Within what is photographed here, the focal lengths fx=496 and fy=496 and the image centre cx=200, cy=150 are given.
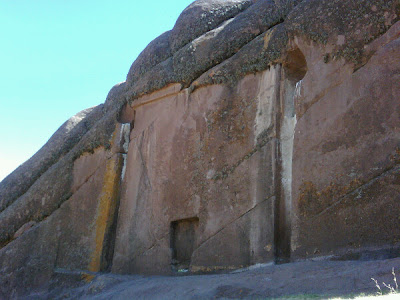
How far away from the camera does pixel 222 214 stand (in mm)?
6465

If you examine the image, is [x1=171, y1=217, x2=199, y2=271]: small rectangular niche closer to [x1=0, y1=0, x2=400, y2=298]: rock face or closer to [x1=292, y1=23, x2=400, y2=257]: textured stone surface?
[x1=0, y1=0, x2=400, y2=298]: rock face

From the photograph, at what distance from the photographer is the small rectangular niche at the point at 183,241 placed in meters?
6.94

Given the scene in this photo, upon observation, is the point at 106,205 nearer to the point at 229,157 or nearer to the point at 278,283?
the point at 229,157

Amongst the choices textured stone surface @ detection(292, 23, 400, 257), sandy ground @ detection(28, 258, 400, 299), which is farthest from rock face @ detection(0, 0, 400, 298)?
sandy ground @ detection(28, 258, 400, 299)

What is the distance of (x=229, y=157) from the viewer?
22.0 feet

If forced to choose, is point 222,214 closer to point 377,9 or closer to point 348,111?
point 348,111

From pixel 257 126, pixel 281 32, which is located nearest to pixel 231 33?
pixel 281 32

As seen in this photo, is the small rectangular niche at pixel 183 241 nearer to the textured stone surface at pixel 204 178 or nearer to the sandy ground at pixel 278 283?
the textured stone surface at pixel 204 178

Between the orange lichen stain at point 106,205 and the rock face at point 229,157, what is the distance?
0.02 metres

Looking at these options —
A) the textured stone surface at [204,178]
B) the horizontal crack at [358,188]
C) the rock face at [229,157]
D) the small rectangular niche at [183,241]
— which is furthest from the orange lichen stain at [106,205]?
the horizontal crack at [358,188]

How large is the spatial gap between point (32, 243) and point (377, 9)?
6.82 metres

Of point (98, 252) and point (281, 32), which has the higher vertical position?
point (281, 32)

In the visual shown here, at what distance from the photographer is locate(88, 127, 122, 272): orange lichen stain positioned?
805 centimetres

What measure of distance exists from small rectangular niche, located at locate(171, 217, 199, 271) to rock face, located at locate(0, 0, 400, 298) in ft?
0.05
